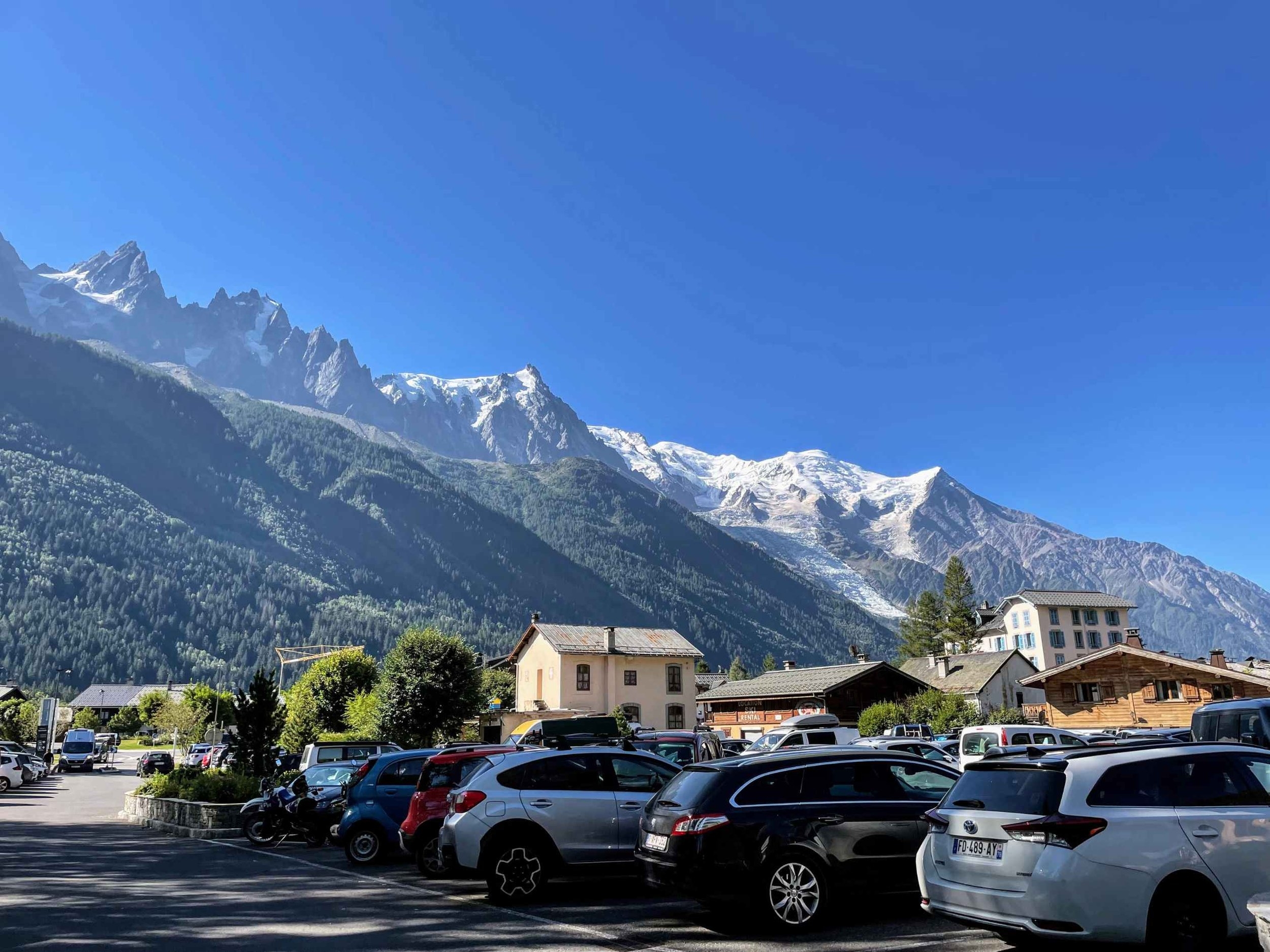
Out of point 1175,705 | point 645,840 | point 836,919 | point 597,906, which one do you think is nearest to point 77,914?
point 597,906

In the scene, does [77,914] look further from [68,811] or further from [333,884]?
[68,811]

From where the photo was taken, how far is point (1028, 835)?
22.1ft

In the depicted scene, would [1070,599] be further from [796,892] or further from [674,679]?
[796,892]

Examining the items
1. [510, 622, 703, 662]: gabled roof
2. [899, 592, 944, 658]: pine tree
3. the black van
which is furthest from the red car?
[899, 592, 944, 658]: pine tree

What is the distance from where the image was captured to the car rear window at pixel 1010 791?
683 cm

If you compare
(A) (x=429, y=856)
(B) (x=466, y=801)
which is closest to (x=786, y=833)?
(B) (x=466, y=801)

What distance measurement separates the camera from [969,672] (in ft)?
232

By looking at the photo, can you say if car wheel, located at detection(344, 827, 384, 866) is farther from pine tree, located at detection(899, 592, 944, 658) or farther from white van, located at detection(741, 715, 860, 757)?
pine tree, located at detection(899, 592, 944, 658)

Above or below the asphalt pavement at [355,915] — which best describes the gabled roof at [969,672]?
above

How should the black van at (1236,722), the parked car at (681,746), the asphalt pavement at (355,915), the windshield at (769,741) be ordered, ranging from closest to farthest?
the asphalt pavement at (355,915) < the black van at (1236,722) < the parked car at (681,746) < the windshield at (769,741)

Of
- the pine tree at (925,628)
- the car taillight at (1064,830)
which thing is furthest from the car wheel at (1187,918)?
the pine tree at (925,628)

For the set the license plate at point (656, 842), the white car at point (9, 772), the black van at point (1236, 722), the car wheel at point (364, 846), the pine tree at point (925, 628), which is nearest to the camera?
the license plate at point (656, 842)

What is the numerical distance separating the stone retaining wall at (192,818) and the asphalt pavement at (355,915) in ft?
15.0

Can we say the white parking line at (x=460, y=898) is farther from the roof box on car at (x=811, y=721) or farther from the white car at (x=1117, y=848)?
the roof box on car at (x=811, y=721)
